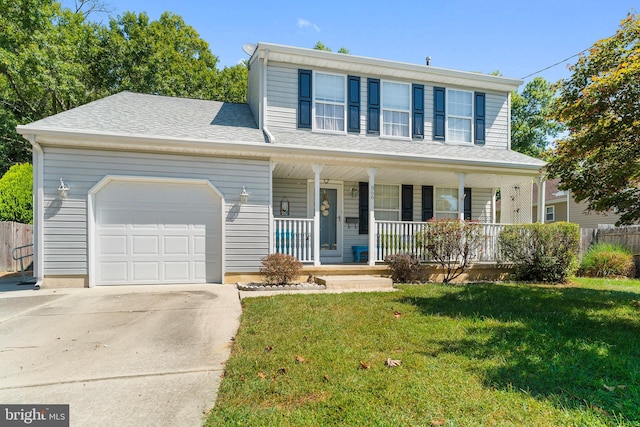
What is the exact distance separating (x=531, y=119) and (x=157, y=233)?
23.1 m

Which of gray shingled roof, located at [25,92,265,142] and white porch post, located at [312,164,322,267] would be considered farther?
white porch post, located at [312,164,322,267]

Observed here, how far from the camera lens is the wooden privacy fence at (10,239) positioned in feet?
35.1

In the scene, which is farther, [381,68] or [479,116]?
[479,116]

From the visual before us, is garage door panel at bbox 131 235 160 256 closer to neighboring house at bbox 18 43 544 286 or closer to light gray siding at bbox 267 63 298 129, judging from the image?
neighboring house at bbox 18 43 544 286

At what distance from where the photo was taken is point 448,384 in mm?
2736

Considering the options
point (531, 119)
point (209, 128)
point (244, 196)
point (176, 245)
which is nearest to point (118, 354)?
point (176, 245)

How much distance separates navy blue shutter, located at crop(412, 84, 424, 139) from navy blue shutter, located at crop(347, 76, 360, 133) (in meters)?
1.83

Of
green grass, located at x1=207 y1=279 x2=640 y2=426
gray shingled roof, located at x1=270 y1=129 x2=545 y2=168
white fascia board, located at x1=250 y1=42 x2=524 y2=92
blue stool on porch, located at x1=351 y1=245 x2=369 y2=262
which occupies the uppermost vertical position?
white fascia board, located at x1=250 y1=42 x2=524 y2=92

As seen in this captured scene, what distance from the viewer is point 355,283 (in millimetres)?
7344

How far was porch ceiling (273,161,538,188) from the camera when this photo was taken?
8898 millimetres

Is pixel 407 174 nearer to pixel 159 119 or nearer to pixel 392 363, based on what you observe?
pixel 159 119

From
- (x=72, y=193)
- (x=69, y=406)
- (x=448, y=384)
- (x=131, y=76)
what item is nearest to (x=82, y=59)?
(x=131, y=76)

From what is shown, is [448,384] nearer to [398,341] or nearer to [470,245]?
[398,341]

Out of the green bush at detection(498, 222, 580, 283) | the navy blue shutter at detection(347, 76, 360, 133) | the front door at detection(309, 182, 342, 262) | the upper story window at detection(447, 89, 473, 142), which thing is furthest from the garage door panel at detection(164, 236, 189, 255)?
the upper story window at detection(447, 89, 473, 142)
